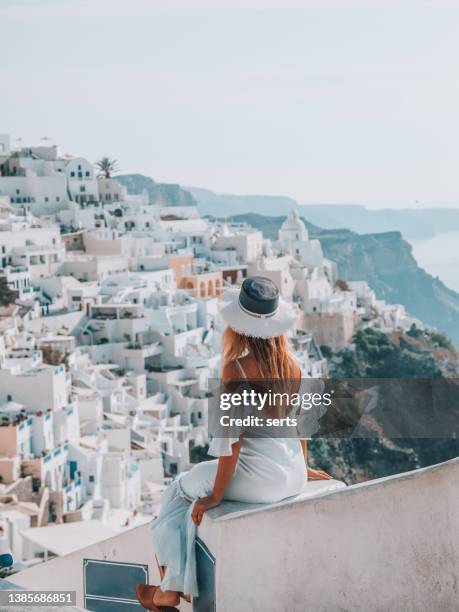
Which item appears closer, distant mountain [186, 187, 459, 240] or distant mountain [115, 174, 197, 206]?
distant mountain [115, 174, 197, 206]

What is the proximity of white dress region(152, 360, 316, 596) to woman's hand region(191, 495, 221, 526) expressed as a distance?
0.11 ft

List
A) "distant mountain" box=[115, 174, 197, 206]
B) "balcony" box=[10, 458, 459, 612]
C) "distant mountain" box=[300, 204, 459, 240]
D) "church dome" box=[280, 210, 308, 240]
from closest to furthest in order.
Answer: "balcony" box=[10, 458, 459, 612], "church dome" box=[280, 210, 308, 240], "distant mountain" box=[115, 174, 197, 206], "distant mountain" box=[300, 204, 459, 240]

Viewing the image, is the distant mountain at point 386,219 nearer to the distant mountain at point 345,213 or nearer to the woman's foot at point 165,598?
the distant mountain at point 345,213

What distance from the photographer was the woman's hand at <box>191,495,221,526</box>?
3096mm

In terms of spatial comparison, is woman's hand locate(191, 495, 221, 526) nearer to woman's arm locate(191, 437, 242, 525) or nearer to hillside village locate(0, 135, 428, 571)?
woman's arm locate(191, 437, 242, 525)

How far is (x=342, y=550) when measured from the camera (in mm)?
3074

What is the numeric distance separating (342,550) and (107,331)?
22499 millimetres

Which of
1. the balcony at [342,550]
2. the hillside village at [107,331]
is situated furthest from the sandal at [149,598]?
the hillside village at [107,331]

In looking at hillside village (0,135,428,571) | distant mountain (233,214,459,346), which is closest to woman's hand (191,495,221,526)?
hillside village (0,135,428,571)

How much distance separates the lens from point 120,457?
16.5m

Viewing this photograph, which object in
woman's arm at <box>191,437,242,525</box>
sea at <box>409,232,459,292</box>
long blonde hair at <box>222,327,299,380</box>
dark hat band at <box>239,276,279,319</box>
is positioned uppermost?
dark hat band at <box>239,276,279,319</box>

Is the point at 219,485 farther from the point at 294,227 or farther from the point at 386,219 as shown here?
the point at 386,219

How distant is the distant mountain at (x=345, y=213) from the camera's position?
99938mm

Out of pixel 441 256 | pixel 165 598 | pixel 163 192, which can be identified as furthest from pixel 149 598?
pixel 441 256
